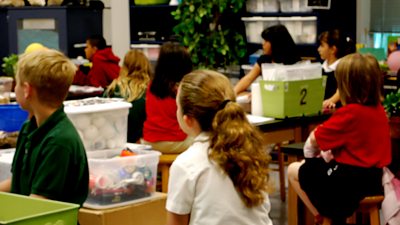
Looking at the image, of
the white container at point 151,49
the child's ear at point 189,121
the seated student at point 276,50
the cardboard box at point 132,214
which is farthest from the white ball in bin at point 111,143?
the white container at point 151,49

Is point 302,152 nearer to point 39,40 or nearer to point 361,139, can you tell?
point 361,139

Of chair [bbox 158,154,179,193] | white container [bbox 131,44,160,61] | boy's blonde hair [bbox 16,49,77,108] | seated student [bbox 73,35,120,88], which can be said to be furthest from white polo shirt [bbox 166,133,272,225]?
white container [bbox 131,44,160,61]

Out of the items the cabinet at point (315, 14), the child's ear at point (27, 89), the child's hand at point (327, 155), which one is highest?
the cabinet at point (315, 14)

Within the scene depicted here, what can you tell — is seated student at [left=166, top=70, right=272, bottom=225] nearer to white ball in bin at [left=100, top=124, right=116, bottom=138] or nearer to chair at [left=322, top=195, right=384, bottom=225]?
white ball in bin at [left=100, top=124, right=116, bottom=138]

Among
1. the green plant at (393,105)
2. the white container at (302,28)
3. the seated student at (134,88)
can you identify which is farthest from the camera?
the white container at (302,28)

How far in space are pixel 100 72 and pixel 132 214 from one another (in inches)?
142

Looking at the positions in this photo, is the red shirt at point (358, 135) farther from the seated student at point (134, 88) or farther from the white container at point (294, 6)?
the white container at point (294, 6)

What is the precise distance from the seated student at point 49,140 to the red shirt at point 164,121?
2182 millimetres

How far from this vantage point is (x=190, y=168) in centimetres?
262

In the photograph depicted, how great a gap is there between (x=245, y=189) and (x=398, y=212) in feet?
5.25

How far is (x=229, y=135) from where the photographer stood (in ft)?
8.55

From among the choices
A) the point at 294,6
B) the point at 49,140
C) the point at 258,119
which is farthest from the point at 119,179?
the point at 294,6

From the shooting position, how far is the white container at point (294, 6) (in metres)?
7.38

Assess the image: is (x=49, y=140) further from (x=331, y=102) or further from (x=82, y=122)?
(x=331, y=102)
